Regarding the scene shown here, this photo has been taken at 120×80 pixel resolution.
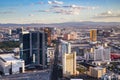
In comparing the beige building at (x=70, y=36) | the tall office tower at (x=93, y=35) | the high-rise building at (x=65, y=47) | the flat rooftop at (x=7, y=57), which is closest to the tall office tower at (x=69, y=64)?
the high-rise building at (x=65, y=47)

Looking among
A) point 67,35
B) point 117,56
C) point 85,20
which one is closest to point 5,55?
point 67,35

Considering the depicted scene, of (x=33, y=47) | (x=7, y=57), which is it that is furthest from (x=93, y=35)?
(x=7, y=57)

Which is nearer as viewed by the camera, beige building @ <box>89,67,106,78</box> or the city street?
the city street

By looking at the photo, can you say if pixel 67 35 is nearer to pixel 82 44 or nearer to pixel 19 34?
pixel 82 44

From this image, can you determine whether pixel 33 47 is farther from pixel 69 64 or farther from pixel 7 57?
pixel 69 64

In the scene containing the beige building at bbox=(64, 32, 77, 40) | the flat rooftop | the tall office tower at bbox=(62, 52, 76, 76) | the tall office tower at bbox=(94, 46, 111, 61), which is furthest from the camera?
the tall office tower at bbox=(94, 46, 111, 61)

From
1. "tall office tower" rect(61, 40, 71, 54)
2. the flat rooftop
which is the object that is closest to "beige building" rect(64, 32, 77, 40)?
"tall office tower" rect(61, 40, 71, 54)

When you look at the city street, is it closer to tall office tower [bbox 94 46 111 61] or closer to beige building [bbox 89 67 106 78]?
beige building [bbox 89 67 106 78]
